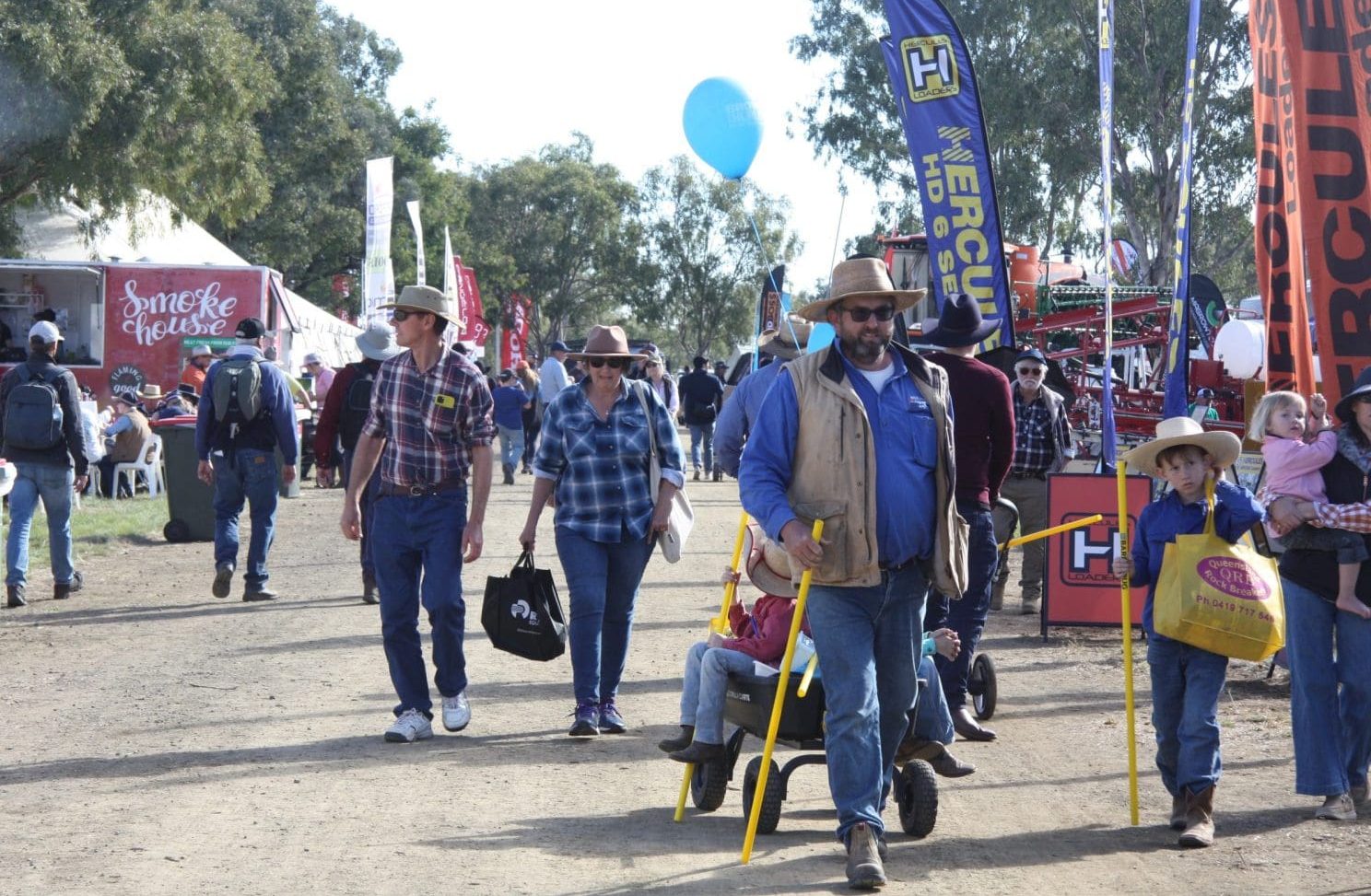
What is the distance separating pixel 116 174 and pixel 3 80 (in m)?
3.01

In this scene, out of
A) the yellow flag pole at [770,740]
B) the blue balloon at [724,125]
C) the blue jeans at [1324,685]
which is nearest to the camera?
the yellow flag pole at [770,740]

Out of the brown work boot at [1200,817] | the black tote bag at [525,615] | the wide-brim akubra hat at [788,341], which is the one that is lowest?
the brown work boot at [1200,817]

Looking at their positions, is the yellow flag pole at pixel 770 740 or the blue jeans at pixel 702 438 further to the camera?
the blue jeans at pixel 702 438

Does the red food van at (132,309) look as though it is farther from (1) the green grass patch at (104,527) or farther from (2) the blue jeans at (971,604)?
(2) the blue jeans at (971,604)

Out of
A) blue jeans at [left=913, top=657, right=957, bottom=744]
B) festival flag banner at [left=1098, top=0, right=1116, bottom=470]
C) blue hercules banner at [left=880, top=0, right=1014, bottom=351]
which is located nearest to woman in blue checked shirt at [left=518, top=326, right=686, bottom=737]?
blue jeans at [left=913, top=657, right=957, bottom=744]

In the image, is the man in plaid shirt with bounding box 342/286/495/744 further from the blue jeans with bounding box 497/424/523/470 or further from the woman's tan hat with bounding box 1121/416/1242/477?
the blue jeans with bounding box 497/424/523/470

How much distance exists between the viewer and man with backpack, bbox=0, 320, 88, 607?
12.5 m

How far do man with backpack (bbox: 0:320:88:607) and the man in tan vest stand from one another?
27.2 ft

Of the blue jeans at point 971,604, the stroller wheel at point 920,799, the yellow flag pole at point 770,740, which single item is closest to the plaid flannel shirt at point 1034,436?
the blue jeans at point 971,604

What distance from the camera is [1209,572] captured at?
6562 millimetres

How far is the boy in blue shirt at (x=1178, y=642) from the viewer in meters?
6.57

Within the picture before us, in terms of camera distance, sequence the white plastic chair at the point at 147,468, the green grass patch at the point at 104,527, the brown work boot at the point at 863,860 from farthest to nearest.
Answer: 1. the white plastic chair at the point at 147,468
2. the green grass patch at the point at 104,527
3. the brown work boot at the point at 863,860

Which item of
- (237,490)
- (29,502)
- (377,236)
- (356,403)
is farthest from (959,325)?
(377,236)

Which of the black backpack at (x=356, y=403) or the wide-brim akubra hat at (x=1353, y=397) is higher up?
the black backpack at (x=356, y=403)
